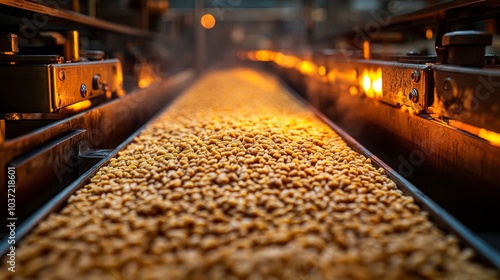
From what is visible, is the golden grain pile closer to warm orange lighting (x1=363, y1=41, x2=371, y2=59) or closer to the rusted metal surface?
the rusted metal surface

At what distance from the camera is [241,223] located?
1228 millimetres

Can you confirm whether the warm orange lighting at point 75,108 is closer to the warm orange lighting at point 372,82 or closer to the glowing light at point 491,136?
the warm orange lighting at point 372,82

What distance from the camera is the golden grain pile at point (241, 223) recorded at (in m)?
1.02

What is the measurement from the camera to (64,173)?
179cm

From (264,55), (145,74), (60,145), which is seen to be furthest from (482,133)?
(264,55)

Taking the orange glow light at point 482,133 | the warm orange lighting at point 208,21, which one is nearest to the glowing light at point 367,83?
the orange glow light at point 482,133

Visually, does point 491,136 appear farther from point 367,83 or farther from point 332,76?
point 332,76

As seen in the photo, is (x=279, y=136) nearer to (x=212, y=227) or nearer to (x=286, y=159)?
(x=286, y=159)

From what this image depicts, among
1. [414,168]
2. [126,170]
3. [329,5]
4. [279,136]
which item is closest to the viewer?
[126,170]

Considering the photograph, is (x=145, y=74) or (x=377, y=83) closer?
(x=377, y=83)

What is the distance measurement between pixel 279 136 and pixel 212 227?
107 cm

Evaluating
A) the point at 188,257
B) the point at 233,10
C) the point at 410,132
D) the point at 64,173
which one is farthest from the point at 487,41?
the point at 233,10

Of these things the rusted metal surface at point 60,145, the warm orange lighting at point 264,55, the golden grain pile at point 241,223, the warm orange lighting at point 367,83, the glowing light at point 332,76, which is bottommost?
the golden grain pile at point 241,223

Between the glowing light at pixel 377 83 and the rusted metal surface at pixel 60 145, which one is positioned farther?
the glowing light at pixel 377 83
